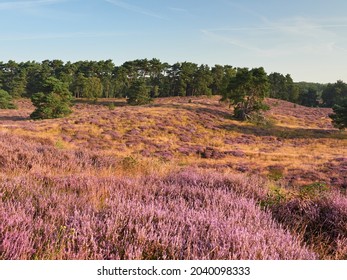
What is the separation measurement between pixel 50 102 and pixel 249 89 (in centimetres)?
3582

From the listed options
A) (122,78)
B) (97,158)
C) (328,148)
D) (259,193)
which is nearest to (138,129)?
(328,148)

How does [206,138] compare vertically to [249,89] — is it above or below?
below

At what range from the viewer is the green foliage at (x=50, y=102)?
43500 mm

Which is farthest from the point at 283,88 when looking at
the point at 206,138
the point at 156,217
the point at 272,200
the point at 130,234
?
the point at 130,234

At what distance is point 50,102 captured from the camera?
43.9 m

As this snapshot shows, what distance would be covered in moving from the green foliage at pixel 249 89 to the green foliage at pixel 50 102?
31044mm

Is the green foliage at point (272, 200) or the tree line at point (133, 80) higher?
the tree line at point (133, 80)

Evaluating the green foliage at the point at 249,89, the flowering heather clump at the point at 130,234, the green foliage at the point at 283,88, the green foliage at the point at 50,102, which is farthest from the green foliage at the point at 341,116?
the green foliage at the point at 283,88

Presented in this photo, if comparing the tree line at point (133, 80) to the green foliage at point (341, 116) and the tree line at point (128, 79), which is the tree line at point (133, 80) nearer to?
the tree line at point (128, 79)

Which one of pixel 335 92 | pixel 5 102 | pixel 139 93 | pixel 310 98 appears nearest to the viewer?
pixel 5 102

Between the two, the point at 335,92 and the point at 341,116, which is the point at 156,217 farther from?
the point at 335,92

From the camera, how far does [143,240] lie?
241cm

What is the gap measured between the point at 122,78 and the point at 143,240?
3812 inches

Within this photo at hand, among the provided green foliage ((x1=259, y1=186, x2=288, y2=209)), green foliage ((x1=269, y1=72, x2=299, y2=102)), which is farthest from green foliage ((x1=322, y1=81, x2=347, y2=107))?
green foliage ((x1=259, y1=186, x2=288, y2=209))
